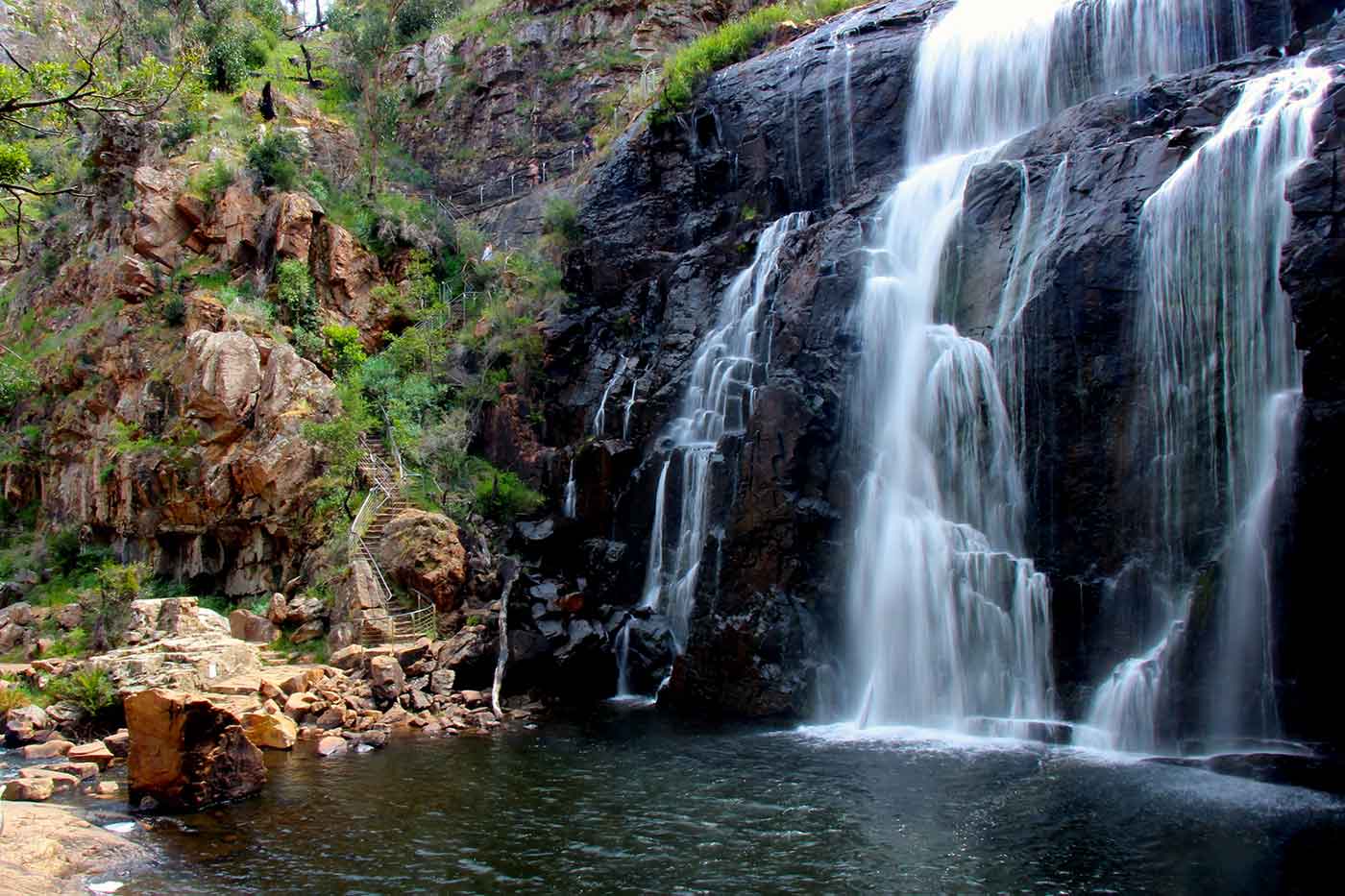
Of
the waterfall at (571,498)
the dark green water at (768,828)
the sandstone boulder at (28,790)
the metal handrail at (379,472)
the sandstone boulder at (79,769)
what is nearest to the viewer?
→ the dark green water at (768,828)

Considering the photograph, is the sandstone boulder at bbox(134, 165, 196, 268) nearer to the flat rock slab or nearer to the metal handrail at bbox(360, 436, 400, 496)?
the metal handrail at bbox(360, 436, 400, 496)

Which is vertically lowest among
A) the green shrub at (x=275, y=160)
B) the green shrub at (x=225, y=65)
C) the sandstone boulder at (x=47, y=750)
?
the sandstone boulder at (x=47, y=750)

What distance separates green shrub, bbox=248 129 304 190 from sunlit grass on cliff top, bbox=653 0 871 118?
13128mm

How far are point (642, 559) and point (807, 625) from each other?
5646mm

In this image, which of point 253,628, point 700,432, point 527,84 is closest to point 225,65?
point 527,84

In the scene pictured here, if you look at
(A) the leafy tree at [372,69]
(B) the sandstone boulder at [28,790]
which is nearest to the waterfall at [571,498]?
(B) the sandstone boulder at [28,790]

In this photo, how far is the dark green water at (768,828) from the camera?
9586mm

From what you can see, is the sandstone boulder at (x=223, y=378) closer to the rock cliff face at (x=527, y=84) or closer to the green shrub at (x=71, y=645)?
the green shrub at (x=71, y=645)

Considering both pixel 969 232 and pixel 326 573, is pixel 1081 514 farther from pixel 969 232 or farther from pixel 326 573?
pixel 326 573

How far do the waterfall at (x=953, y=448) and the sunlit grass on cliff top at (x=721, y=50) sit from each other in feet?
34.8

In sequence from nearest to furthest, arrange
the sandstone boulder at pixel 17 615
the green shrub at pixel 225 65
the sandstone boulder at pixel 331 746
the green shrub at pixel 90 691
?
1. the sandstone boulder at pixel 331 746
2. the green shrub at pixel 90 691
3. the sandstone boulder at pixel 17 615
4. the green shrub at pixel 225 65

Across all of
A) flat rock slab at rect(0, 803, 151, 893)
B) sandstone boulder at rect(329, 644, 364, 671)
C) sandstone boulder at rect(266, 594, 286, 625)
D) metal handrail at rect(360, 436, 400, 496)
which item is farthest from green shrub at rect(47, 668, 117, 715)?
metal handrail at rect(360, 436, 400, 496)

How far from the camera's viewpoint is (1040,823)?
1085 cm

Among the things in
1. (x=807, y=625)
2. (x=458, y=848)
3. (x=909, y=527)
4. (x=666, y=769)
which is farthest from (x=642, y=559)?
(x=458, y=848)
